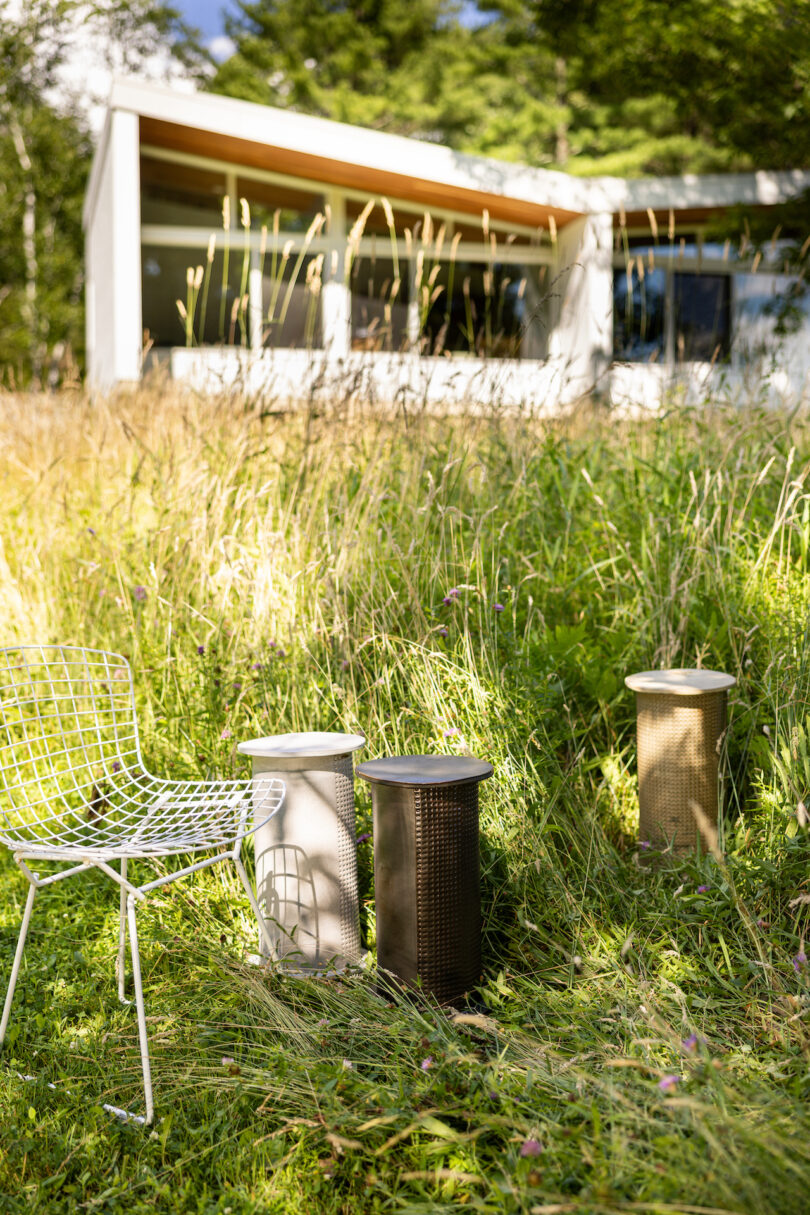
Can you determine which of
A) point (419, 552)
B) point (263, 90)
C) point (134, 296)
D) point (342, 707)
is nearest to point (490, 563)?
point (419, 552)

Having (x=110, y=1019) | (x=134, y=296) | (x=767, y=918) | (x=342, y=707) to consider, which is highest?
(x=134, y=296)

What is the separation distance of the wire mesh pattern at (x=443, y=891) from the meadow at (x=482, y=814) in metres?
0.11

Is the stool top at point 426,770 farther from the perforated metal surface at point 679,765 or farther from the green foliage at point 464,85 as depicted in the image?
the green foliage at point 464,85

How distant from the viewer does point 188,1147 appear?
→ 182 centimetres

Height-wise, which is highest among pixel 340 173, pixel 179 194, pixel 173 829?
pixel 340 173

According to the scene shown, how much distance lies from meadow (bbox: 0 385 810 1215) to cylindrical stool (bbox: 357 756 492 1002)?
0.11 m

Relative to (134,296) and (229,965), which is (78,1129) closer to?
(229,965)

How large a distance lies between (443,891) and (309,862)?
0.38 metres

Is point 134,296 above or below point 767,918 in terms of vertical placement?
above

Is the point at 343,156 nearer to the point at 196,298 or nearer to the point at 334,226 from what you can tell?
the point at 334,226


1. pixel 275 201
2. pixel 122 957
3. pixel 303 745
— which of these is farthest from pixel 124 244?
pixel 122 957

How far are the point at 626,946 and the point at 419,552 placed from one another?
1.65 m

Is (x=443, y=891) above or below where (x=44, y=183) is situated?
below

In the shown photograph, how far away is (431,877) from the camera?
2.26 m
